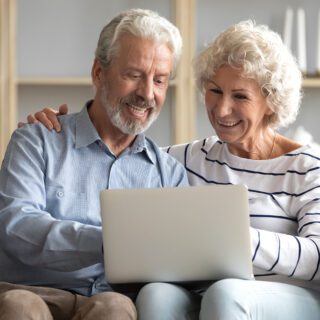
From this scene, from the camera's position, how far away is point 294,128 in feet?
12.8

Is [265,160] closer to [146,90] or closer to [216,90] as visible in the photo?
[216,90]

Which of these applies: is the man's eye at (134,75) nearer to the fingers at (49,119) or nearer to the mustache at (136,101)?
the mustache at (136,101)

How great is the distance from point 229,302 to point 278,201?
493 mm

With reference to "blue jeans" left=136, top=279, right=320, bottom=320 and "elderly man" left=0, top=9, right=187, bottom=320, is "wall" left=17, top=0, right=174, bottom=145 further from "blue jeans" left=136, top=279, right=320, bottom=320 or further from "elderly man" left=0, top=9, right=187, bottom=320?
"blue jeans" left=136, top=279, right=320, bottom=320

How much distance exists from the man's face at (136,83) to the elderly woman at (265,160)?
5.7 inches

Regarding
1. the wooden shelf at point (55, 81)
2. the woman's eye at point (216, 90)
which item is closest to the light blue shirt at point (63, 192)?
the woman's eye at point (216, 90)

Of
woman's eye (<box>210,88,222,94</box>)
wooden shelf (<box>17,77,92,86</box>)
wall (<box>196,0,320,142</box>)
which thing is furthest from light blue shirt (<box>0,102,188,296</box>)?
wall (<box>196,0,320,142</box>)

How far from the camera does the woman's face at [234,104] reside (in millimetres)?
2324

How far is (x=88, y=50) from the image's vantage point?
3.80m

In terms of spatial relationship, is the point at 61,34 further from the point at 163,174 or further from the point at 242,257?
the point at 242,257

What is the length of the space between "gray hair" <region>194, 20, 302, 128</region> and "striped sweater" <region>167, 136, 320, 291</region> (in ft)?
0.50

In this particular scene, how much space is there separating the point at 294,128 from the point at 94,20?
41.3 inches

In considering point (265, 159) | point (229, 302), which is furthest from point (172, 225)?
point (265, 159)

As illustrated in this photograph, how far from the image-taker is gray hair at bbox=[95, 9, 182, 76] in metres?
2.34
